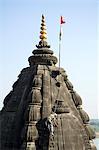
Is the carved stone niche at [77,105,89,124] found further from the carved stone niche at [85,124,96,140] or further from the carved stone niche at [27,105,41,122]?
the carved stone niche at [27,105,41,122]

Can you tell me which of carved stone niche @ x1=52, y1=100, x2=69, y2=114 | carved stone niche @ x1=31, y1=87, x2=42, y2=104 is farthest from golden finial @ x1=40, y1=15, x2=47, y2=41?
carved stone niche @ x1=52, y1=100, x2=69, y2=114

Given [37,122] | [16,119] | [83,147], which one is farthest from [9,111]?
[83,147]

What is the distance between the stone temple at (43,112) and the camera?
1134 cm

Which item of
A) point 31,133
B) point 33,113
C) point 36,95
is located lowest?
point 31,133

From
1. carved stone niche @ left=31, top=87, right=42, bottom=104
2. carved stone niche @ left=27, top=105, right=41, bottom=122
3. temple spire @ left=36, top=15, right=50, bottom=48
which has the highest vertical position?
temple spire @ left=36, top=15, right=50, bottom=48

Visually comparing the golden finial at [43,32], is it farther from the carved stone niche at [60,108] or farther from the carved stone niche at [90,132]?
the carved stone niche at [90,132]

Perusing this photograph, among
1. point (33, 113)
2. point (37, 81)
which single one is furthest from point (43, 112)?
point (37, 81)

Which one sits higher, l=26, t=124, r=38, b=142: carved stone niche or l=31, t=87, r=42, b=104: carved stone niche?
l=31, t=87, r=42, b=104: carved stone niche

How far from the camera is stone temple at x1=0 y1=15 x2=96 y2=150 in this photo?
1134 centimetres

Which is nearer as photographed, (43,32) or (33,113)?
(33,113)

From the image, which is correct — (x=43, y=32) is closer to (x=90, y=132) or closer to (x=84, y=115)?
(x=84, y=115)

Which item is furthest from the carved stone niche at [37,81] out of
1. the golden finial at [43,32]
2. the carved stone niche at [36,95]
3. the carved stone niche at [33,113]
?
the golden finial at [43,32]

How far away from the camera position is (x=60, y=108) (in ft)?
39.0

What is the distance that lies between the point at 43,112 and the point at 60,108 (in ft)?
2.16
